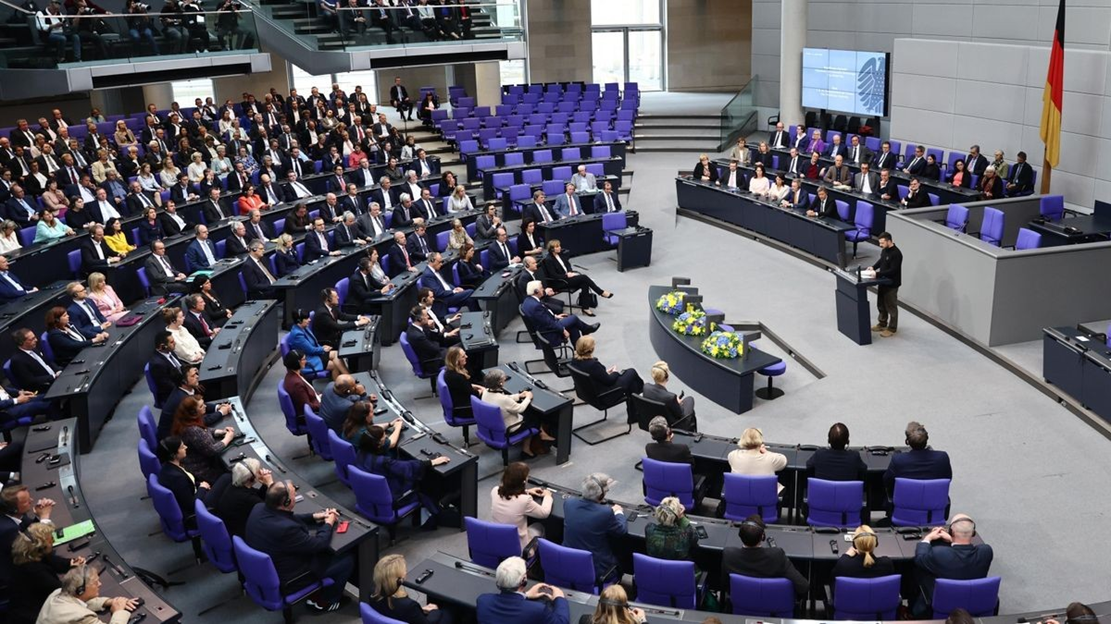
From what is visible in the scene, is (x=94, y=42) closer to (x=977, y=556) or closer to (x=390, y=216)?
(x=390, y=216)

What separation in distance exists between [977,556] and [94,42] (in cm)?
1858

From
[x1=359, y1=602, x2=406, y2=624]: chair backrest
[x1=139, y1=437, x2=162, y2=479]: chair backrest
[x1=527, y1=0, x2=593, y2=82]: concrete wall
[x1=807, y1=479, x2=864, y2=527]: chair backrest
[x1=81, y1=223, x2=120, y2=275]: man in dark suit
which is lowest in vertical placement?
[x1=807, y1=479, x2=864, y2=527]: chair backrest

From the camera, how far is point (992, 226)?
580 inches

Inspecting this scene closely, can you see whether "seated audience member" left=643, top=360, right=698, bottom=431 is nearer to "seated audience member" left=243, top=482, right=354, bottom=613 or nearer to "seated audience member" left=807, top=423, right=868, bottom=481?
"seated audience member" left=807, top=423, right=868, bottom=481

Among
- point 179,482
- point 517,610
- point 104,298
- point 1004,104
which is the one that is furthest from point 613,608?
point 1004,104

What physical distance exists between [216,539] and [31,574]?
1.21 meters

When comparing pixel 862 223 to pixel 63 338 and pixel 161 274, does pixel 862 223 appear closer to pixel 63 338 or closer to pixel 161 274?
pixel 161 274

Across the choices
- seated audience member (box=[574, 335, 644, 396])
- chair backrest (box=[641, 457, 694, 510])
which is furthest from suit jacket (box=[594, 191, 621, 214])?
chair backrest (box=[641, 457, 694, 510])

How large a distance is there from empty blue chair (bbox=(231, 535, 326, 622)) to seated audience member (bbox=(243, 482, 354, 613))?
0.06 m

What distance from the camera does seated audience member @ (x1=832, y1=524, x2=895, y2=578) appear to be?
651 centimetres

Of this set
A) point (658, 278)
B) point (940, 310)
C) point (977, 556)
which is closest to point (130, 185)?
point (658, 278)

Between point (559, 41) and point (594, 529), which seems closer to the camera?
point (594, 529)

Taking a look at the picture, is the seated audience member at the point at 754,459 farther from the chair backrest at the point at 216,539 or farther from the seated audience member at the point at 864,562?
the chair backrest at the point at 216,539

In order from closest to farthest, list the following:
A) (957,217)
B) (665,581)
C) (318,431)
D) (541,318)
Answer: (665,581), (318,431), (541,318), (957,217)
